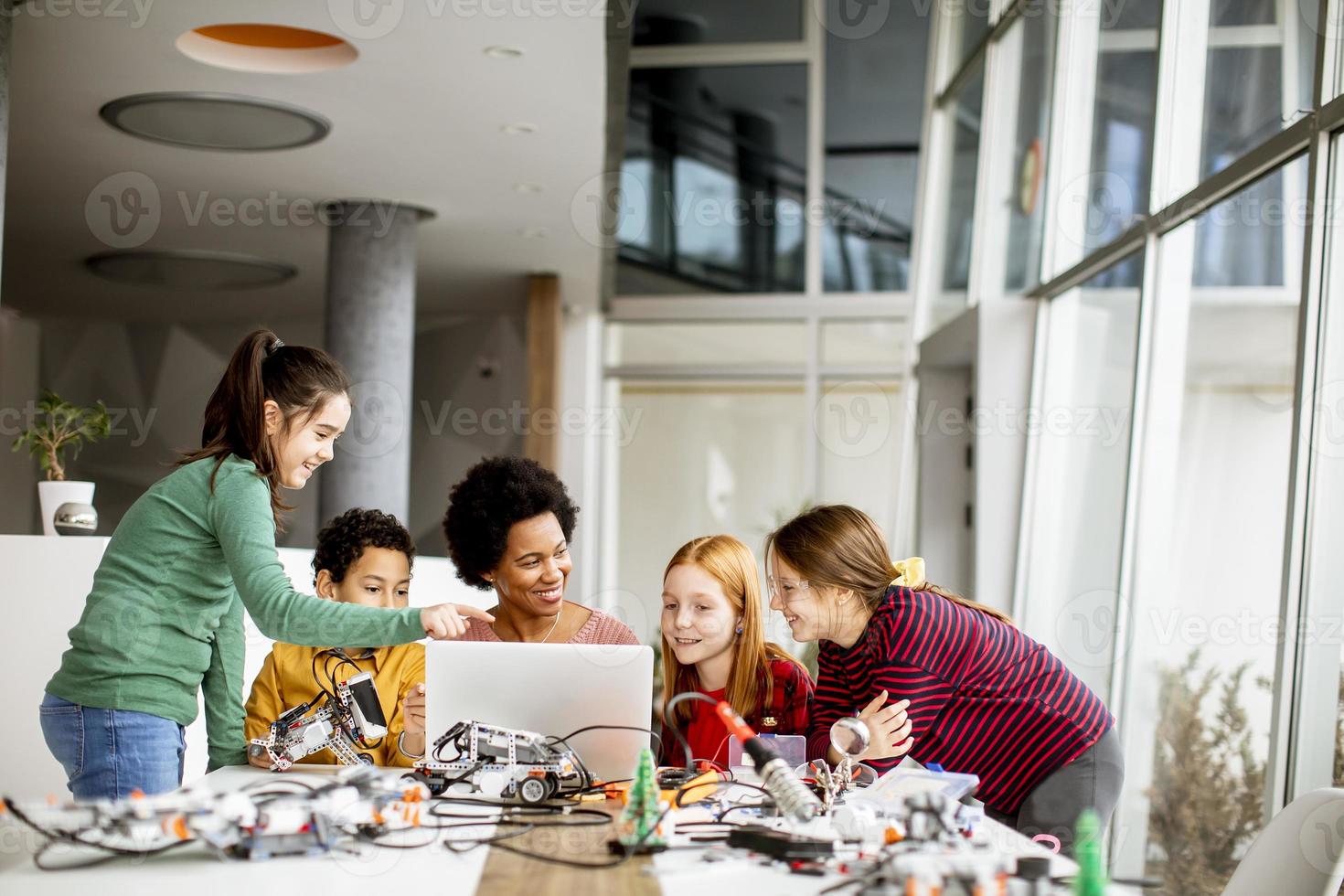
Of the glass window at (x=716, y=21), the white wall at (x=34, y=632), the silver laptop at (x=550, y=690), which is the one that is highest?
the glass window at (x=716, y=21)

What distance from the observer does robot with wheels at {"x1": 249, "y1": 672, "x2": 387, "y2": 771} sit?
7.66ft

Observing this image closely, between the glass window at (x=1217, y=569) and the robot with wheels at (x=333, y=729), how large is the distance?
2471 mm

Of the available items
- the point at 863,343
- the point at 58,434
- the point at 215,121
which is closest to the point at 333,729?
the point at 58,434

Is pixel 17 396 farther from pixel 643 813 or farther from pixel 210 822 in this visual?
pixel 643 813

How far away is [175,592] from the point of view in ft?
7.07

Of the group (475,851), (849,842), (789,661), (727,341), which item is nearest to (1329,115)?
(789,661)

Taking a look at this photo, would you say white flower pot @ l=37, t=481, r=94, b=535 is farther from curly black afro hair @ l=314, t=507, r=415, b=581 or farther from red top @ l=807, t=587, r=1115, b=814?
red top @ l=807, t=587, r=1115, b=814

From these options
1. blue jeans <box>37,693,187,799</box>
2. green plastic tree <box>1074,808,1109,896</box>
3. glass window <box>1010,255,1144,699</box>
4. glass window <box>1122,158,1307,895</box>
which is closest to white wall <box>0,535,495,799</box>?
blue jeans <box>37,693,187,799</box>

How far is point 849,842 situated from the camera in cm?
174

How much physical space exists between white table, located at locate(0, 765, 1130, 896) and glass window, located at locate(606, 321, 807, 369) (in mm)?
7863

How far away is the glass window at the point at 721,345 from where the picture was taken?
9516 mm

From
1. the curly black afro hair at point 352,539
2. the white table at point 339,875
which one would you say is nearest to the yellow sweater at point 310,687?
the curly black afro hair at point 352,539

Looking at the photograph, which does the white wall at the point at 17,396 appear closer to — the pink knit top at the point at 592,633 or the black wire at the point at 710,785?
the pink knit top at the point at 592,633

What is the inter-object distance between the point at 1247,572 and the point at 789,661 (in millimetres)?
1739
